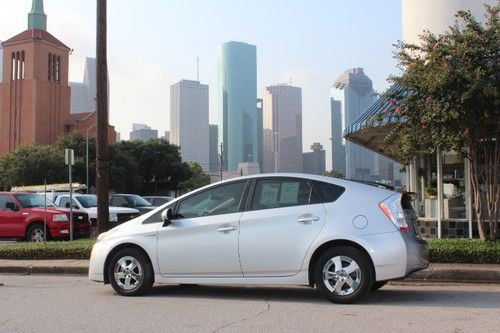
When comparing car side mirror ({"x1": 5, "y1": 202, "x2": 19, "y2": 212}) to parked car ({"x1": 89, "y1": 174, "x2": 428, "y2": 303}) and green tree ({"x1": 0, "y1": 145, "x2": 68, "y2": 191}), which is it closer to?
parked car ({"x1": 89, "y1": 174, "x2": 428, "y2": 303})

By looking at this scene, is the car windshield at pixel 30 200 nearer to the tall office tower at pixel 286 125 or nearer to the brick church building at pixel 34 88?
the tall office tower at pixel 286 125

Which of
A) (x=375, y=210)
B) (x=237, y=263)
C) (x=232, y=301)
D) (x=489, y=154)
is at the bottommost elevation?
(x=232, y=301)

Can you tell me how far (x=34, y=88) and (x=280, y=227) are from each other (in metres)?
91.7

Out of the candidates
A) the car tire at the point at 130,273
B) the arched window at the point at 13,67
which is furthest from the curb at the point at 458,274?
the arched window at the point at 13,67

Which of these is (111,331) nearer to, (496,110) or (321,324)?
(321,324)

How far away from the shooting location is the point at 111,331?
603 centimetres

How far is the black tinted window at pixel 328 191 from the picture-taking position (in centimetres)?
745

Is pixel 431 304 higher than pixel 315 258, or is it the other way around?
pixel 315 258

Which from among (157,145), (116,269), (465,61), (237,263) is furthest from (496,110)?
(157,145)

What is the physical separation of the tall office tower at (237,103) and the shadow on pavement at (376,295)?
87.4 m

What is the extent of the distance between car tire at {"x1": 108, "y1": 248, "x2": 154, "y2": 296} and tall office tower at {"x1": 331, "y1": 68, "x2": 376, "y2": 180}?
23.1 meters

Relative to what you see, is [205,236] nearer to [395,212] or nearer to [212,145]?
[395,212]

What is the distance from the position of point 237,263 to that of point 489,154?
5.67 m

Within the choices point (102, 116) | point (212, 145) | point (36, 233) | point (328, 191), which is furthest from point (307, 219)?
point (212, 145)
